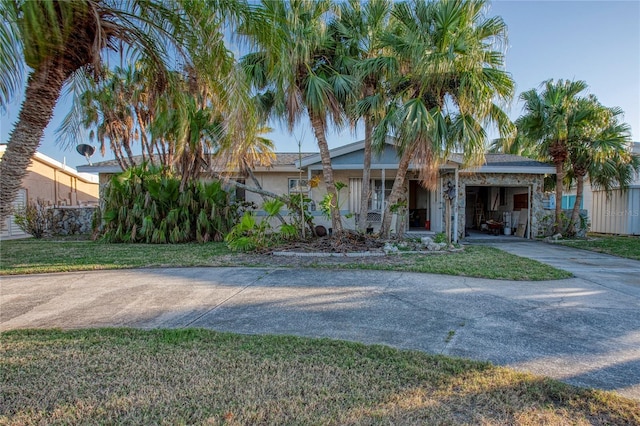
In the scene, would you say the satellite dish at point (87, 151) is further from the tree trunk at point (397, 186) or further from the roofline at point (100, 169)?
the tree trunk at point (397, 186)

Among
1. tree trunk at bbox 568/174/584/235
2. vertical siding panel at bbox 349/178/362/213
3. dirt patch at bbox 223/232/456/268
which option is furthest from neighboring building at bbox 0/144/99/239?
tree trunk at bbox 568/174/584/235

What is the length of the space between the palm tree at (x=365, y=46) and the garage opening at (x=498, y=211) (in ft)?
29.3

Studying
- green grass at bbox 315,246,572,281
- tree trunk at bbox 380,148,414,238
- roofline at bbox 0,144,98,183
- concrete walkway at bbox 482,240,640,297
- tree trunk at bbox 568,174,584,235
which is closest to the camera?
concrete walkway at bbox 482,240,640,297

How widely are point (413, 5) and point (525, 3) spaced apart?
3.35 metres

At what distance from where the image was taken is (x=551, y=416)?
2.39 m

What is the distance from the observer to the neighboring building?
1655 centimetres

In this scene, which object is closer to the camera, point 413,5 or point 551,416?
point 551,416

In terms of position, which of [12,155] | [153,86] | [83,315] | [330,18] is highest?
[330,18]

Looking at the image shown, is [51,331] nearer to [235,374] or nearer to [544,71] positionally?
[235,374]

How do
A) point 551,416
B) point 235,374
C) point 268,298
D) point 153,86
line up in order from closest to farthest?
point 551,416, point 235,374, point 153,86, point 268,298

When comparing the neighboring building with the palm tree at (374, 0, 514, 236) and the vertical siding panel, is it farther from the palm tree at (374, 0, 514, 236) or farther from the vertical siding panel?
the palm tree at (374, 0, 514, 236)

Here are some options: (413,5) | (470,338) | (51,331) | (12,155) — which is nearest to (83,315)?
(51,331)

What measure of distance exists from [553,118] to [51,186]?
2462 cm

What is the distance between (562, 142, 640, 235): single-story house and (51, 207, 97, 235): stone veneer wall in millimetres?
23509
